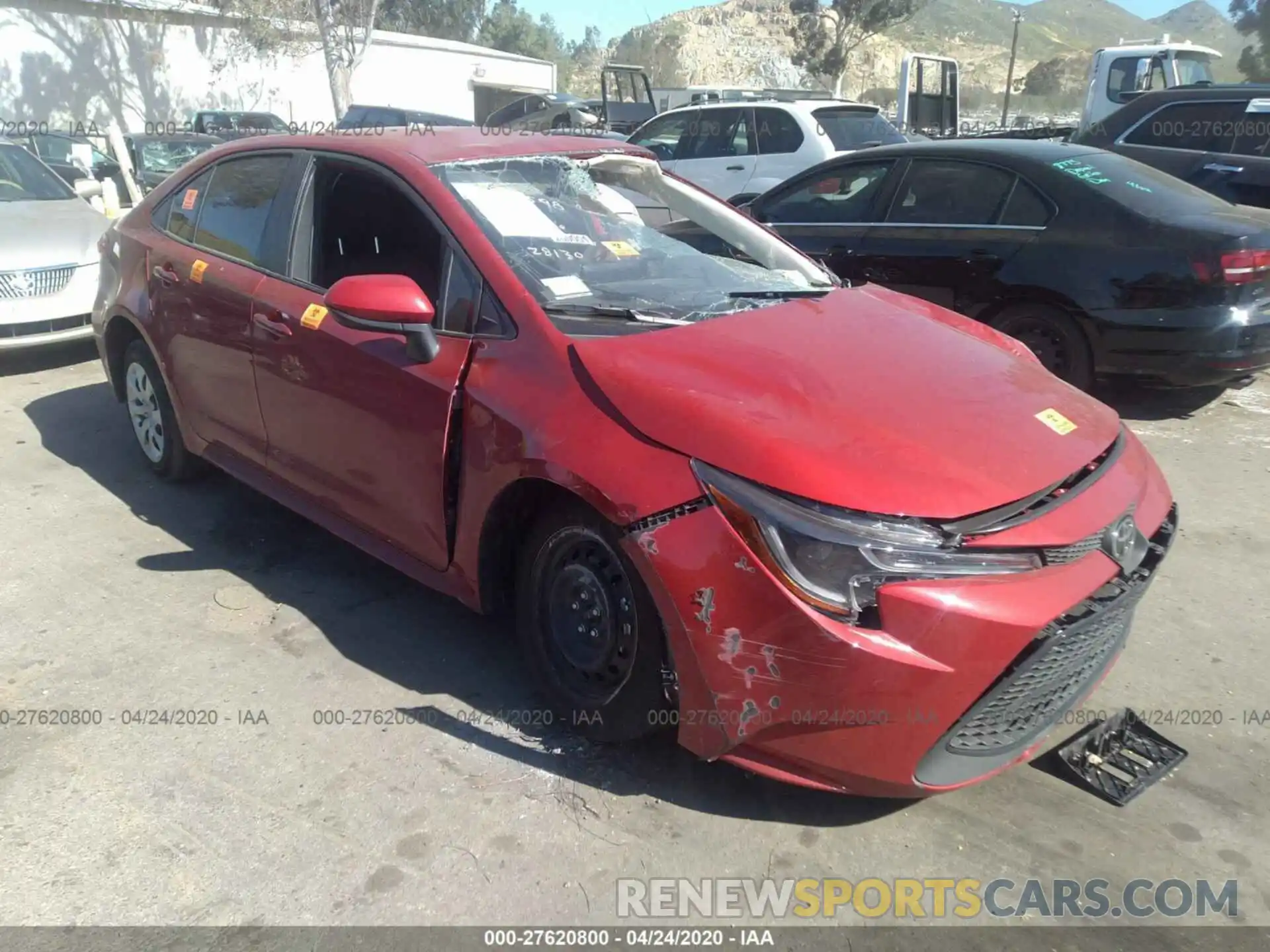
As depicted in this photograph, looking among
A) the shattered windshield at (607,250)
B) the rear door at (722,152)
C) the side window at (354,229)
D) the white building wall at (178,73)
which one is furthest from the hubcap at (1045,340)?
the white building wall at (178,73)

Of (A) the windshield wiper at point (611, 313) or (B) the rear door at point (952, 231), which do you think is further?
(B) the rear door at point (952, 231)

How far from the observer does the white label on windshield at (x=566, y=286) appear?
3.15 metres

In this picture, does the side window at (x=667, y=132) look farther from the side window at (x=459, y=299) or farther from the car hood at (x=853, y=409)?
the car hood at (x=853, y=409)

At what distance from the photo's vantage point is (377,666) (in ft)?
11.4

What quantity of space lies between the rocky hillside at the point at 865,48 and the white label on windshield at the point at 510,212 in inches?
1919

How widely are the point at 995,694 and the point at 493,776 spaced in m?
1.41

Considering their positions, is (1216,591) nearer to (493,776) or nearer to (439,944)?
(493,776)

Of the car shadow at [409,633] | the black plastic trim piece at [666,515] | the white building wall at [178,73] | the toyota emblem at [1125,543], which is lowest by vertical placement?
the car shadow at [409,633]

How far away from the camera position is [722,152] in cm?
1159

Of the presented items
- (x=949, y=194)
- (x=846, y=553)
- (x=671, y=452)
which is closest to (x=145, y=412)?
(x=671, y=452)

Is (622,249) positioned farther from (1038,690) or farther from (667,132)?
(667,132)

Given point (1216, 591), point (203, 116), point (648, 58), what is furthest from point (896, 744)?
point (648, 58)

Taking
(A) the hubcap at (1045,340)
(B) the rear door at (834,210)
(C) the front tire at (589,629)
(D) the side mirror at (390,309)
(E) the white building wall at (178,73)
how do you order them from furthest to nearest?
(E) the white building wall at (178,73) → (B) the rear door at (834,210) → (A) the hubcap at (1045,340) → (D) the side mirror at (390,309) → (C) the front tire at (589,629)

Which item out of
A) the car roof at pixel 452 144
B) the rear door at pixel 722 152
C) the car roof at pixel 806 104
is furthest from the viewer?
the rear door at pixel 722 152
